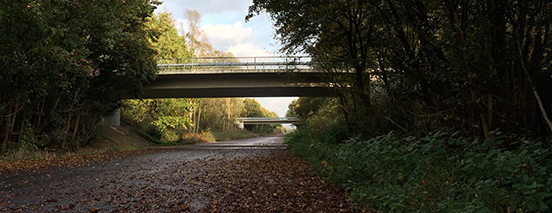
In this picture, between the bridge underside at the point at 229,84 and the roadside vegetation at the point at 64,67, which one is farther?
the bridge underside at the point at 229,84

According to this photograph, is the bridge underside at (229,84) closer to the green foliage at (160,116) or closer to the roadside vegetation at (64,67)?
the roadside vegetation at (64,67)

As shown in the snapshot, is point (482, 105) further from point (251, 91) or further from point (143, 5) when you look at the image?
point (251, 91)

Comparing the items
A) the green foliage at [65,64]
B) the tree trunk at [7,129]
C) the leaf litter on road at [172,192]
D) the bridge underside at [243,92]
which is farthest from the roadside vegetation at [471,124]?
the bridge underside at [243,92]

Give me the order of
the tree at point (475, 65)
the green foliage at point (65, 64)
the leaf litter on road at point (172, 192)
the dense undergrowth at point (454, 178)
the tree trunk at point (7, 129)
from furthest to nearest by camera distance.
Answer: the tree trunk at point (7, 129) → the green foliage at point (65, 64) → the leaf litter on road at point (172, 192) → the tree at point (475, 65) → the dense undergrowth at point (454, 178)

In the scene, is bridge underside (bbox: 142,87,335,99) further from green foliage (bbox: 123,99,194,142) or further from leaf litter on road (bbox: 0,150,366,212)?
leaf litter on road (bbox: 0,150,366,212)

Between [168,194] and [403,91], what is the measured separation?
6.11 metres

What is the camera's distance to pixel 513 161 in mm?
4027

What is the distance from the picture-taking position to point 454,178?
15.6 feet

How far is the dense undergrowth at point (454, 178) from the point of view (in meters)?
3.72

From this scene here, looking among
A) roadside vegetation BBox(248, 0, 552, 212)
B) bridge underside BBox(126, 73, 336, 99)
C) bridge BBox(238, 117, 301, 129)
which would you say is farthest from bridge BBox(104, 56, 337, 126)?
bridge BBox(238, 117, 301, 129)

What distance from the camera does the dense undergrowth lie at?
372 cm

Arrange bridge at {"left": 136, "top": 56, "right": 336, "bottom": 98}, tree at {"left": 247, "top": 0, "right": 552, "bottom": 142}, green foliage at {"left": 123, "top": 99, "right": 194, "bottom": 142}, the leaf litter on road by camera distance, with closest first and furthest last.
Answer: tree at {"left": 247, "top": 0, "right": 552, "bottom": 142}
the leaf litter on road
bridge at {"left": 136, "top": 56, "right": 336, "bottom": 98}
green foliage at {"left": 123, "top": 99, "right": 194, "bottom": 142}

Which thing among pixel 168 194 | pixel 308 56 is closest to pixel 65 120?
pixel 308 56

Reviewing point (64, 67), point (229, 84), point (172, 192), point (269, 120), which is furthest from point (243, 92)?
point (269, 120)
